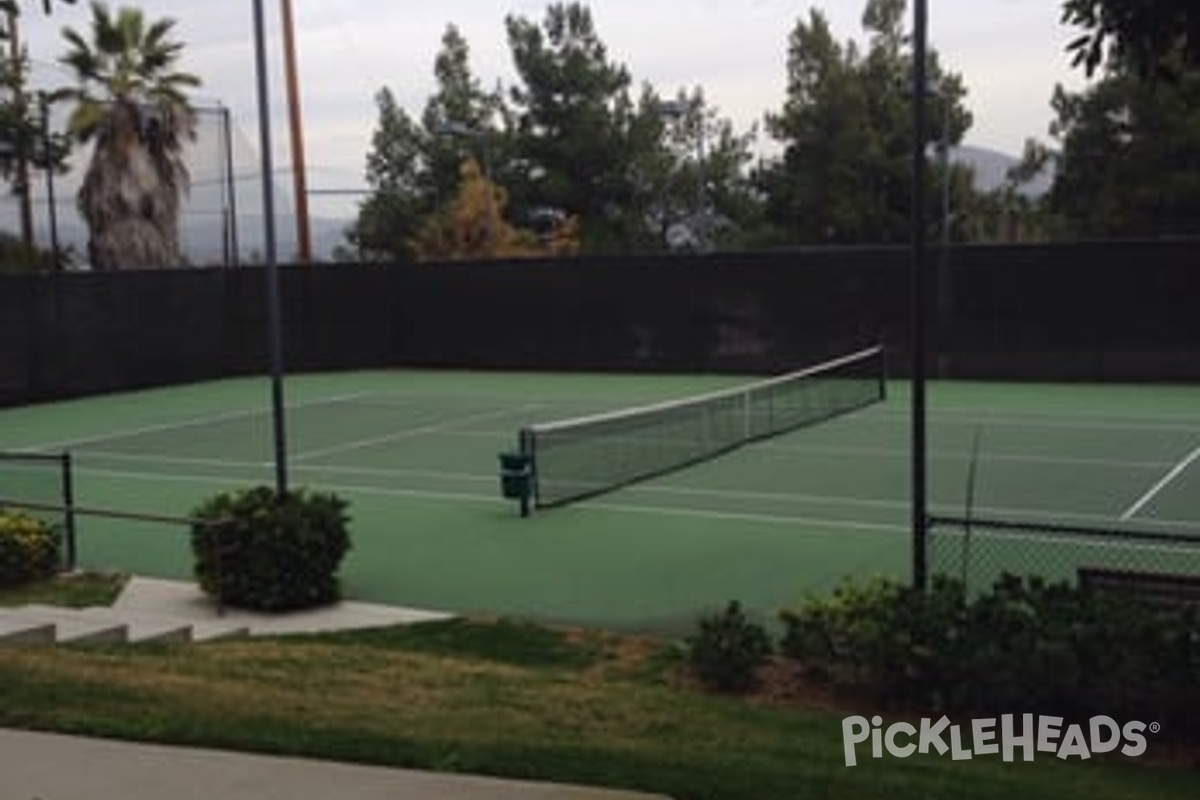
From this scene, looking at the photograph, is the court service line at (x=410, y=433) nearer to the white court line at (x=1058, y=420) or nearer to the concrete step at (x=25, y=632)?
the white court line at (x=1058, y=420)

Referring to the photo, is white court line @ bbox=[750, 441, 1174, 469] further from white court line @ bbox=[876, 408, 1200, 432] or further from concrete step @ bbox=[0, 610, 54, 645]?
concrete step @ bbox=[0, 610, 54, 645]

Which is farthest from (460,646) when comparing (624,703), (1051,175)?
(1051,175)

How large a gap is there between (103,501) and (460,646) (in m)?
8.66

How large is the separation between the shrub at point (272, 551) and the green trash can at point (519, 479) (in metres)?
3.54

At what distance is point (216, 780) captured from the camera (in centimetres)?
596

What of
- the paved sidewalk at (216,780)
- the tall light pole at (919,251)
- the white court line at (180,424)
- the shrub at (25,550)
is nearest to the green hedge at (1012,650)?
the tall light pole at (919,251)

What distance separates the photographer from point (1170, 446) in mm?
20047

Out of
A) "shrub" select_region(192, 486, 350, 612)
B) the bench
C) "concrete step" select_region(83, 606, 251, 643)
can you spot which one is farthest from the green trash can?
the bench

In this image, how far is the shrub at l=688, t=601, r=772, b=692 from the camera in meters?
9.12

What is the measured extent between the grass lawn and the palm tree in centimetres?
2777

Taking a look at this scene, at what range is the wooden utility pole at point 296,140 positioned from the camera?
3294 cm

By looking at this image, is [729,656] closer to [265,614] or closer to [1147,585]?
[1147,585]

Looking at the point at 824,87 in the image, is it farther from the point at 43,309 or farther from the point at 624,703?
the point at 624,703

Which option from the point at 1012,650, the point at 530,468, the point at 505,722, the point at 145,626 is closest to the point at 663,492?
the point at 530,468
